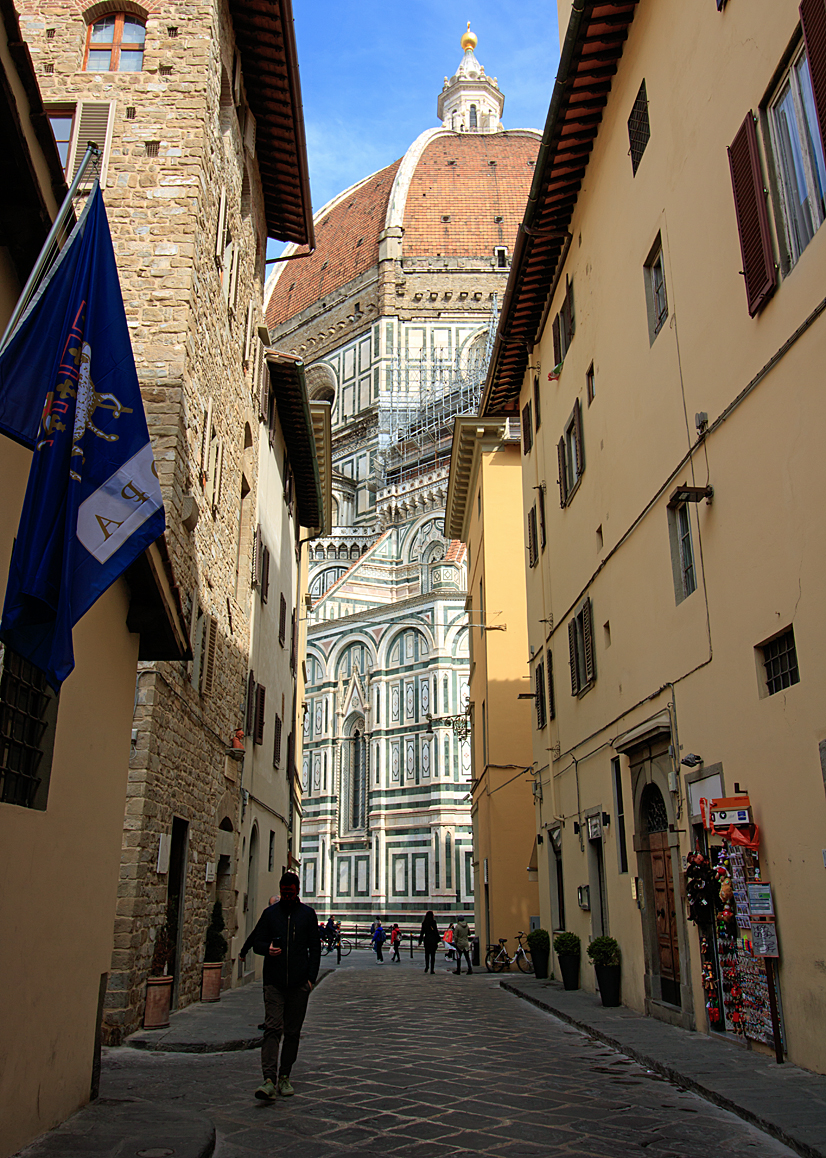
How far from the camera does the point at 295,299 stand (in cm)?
7731

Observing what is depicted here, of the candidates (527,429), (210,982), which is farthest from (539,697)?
(210,982)

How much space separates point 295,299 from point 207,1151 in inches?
3018

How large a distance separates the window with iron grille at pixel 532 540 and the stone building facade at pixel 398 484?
69.0 feet

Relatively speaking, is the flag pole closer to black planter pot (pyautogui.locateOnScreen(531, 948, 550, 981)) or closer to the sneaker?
the sneaker

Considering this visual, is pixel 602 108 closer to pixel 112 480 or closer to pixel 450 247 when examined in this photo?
pixel 112 480

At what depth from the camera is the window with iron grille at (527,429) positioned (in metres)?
19.1

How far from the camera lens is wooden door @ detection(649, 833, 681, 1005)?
9.93m

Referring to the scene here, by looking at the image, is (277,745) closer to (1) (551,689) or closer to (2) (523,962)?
(2) (523,962)

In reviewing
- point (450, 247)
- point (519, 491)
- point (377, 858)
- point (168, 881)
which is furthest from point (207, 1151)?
point (450, 247)

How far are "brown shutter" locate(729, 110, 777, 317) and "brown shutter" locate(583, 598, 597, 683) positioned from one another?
21.4 feet

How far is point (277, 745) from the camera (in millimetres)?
20953

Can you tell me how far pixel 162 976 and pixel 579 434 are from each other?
8792mm

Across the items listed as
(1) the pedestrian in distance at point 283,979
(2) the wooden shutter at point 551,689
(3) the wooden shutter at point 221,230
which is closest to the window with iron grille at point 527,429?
(2) the wooden shutter at point 551,689

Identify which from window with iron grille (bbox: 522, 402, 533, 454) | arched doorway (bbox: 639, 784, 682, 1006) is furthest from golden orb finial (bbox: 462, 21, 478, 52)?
arched doorway (bbox: 639, 784, 682, 1006)
